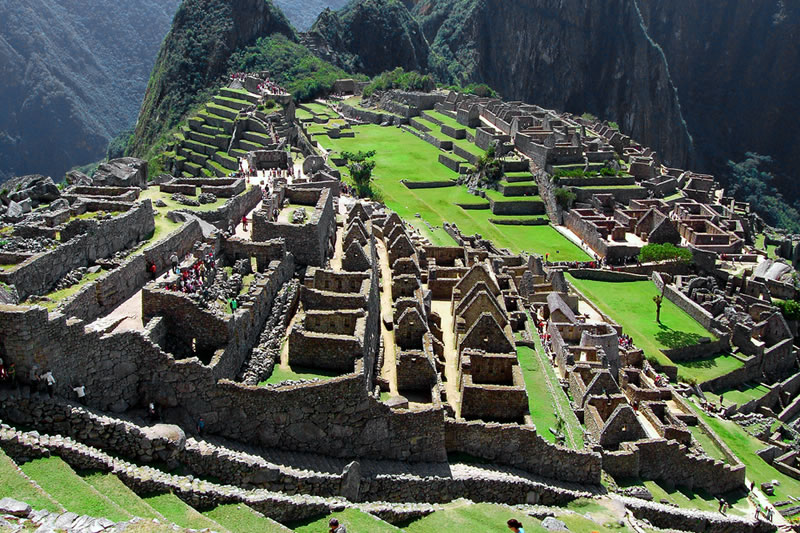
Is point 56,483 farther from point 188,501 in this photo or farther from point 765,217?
point 765,217

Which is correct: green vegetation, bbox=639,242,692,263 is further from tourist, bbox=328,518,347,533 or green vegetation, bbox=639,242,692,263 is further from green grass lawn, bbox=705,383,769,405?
tourist, bbox=328,518,347,533

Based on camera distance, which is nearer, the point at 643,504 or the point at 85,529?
the point at 85,529

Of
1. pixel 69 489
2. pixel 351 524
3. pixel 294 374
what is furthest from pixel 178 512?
pixel 294 374

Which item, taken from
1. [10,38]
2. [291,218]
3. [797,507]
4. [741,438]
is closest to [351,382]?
[291,218]

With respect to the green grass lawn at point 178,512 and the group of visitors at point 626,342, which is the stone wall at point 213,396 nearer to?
the green grass lawn at point 178,512

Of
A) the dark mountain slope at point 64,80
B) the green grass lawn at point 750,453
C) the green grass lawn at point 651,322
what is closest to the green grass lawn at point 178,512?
the green grass lawn at point 750,453

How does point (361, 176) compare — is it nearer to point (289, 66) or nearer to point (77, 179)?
point (77, 179)

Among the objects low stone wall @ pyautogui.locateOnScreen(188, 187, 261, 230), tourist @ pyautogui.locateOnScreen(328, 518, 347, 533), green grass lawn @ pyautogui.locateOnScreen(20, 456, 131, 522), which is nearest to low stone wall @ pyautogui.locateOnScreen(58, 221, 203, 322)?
low stone wall @ pyautogui.locateOnScreen(188, 187, 261, 230)
